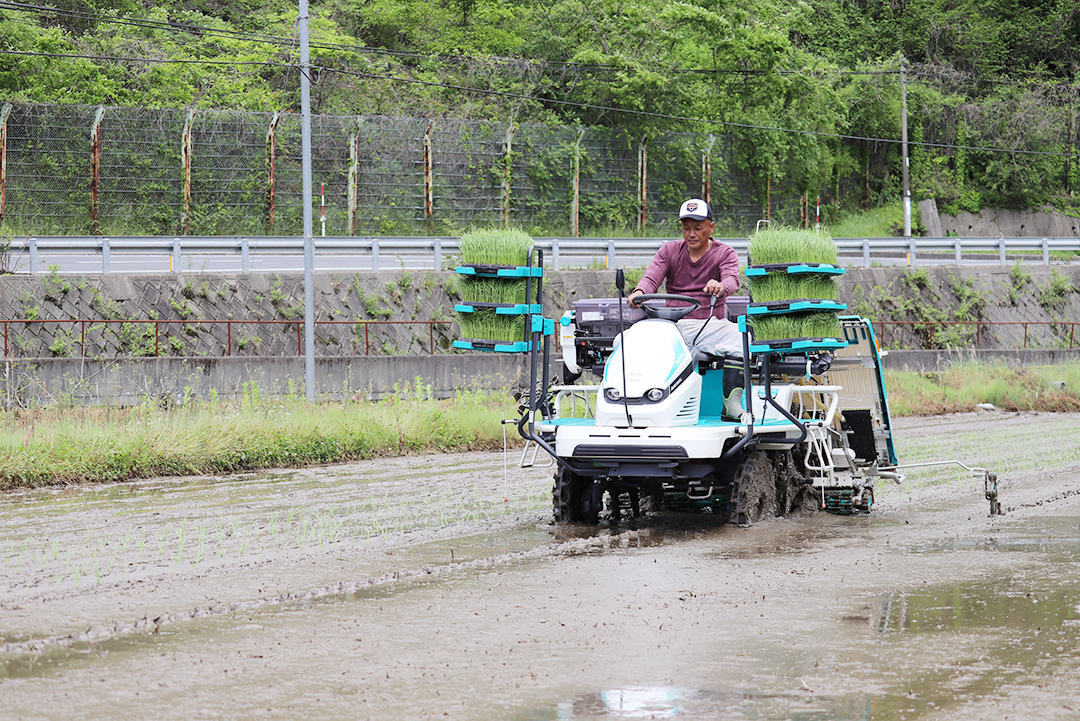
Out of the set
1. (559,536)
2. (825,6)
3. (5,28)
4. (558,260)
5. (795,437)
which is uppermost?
(825,6)

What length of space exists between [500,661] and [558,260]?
25.0 m

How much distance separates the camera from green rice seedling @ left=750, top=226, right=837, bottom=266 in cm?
1045

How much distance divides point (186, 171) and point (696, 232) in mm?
25837

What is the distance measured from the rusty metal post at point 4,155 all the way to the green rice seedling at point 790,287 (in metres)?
26.1

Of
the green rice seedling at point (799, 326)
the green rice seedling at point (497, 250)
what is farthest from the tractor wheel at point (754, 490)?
the green rice seedling at point (497, 250)

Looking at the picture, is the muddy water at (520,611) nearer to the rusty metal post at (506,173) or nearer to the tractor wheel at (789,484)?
the tractor wheel at (789,484)

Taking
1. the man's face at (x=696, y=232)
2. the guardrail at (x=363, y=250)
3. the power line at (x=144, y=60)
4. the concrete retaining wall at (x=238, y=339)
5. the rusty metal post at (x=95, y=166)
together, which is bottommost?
the concrete retaining wall at (x=238, y=339)

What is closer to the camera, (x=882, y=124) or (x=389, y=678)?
(x=389, y=678)

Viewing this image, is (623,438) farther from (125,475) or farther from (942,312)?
(942,312)

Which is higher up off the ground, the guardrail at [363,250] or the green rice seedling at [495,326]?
the guardrail at [363,250]

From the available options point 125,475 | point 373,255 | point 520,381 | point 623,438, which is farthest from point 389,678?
point 373,255

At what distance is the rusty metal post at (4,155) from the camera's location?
102 feet

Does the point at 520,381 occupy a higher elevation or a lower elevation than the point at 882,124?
lower

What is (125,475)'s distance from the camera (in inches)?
549
